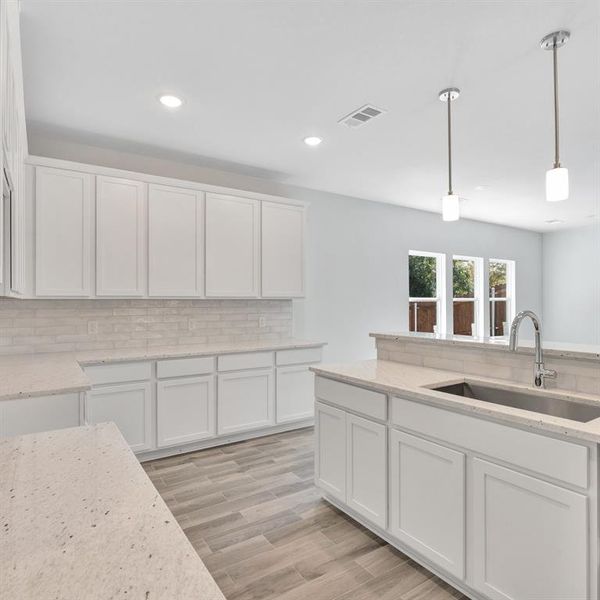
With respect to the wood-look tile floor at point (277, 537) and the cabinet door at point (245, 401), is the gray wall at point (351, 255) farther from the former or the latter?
the wood-look tile floor at point (277, 537)

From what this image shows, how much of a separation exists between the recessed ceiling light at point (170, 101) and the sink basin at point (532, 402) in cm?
251

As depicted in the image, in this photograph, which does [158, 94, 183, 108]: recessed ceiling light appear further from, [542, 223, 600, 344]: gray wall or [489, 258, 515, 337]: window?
[542, 223, 600, 344]: gray wall

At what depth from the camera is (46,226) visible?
3.15 meters

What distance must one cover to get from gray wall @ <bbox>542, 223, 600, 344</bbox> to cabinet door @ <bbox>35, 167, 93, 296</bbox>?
26.6 feet

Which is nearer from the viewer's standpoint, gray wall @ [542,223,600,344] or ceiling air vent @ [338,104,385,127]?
ceiling air vent @ [338,104,385,127]

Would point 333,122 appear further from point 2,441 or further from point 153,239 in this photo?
point 2,441

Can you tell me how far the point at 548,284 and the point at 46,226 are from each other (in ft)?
27.9

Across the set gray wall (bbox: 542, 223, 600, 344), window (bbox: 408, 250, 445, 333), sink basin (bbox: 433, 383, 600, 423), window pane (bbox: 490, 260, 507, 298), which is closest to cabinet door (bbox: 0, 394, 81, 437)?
sink basin (bbox: 433, 383, 600, 423)

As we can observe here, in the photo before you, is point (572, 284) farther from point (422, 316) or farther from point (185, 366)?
point (185, 366)

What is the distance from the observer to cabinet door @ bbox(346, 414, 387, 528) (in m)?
2.23

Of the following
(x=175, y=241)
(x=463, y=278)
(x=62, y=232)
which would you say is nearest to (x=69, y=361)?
(x=62, y=232)

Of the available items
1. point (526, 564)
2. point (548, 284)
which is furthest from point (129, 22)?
point (548, 284)

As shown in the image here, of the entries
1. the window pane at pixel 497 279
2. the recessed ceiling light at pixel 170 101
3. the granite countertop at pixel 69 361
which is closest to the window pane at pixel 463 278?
the window pane at pixel 497 279

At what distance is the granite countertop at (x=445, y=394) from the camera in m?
1.52
